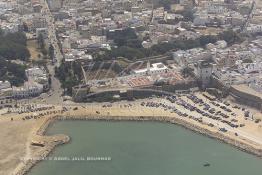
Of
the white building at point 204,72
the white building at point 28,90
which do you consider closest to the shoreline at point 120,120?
the white building at point 28,90

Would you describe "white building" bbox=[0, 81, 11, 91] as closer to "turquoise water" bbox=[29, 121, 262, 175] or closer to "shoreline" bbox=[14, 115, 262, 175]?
"shoreline" bbox=[14, 115, 262, 175]

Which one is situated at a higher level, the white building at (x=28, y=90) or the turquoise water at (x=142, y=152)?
the white building at (x=28, y=90)

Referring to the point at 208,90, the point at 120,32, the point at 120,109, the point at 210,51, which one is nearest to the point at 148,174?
the point at 120,109

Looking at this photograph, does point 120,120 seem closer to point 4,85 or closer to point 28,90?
point 28,90

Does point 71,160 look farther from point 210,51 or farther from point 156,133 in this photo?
point 210,51

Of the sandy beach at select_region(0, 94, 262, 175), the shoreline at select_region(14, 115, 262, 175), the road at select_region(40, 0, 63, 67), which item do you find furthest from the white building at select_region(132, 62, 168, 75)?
the road at select_region(40, 0, 63, 67)

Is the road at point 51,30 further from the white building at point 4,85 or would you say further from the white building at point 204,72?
the white building at point 204,72
